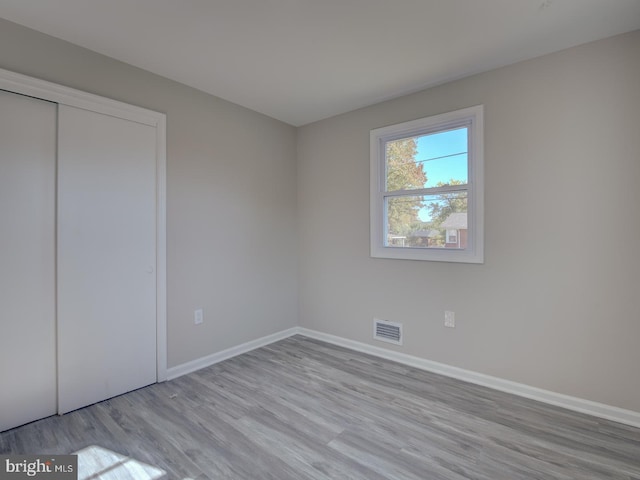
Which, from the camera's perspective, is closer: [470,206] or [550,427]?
[550,427]

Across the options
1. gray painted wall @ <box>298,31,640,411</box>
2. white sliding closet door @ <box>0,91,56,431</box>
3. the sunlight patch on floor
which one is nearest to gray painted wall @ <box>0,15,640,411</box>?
gray painted wall @ <box>298,31,640,411</box>

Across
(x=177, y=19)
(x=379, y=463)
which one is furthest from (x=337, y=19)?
(x=379, y=463)

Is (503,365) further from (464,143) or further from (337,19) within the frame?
(337,19)

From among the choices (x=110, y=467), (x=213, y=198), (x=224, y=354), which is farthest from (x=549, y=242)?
(x=110, y=467)

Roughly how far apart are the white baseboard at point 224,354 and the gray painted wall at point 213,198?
57mm

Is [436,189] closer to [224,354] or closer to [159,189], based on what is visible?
[159,189]

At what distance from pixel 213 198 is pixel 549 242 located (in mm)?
2785

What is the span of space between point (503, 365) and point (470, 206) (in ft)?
4.23

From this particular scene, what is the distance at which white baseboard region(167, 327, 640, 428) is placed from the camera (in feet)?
6.89

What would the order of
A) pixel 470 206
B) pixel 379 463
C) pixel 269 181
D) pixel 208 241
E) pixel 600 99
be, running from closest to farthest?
pixel 379 463
pixel 600 99
pixel 470 206
pixel 208 241
pixel 269 181

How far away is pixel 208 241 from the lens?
9.71 feet

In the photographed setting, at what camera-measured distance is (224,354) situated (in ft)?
10.2

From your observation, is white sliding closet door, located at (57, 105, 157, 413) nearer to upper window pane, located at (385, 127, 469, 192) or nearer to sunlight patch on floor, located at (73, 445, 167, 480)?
sunlight patch on floor, located at (73, 445, 167, 480)

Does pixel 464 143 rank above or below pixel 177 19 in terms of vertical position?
below
